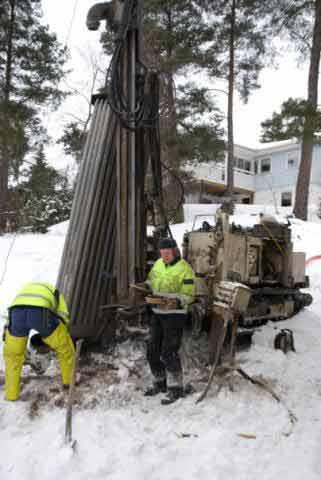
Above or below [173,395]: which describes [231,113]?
above

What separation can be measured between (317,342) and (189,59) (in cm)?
1105

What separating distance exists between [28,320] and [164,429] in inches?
65.9

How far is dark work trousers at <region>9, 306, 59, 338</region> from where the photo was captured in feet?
13.0

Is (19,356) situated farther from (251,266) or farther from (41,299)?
(251,266)

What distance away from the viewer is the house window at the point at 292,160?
25266mm

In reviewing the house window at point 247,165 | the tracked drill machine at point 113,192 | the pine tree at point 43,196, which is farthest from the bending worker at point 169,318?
the house window at point 247,165

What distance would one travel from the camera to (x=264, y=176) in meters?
26.6

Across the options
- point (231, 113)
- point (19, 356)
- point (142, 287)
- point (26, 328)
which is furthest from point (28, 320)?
point (231, 113)

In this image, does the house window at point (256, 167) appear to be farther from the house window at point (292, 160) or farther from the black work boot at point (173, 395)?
the black work boot at point (173, 395)

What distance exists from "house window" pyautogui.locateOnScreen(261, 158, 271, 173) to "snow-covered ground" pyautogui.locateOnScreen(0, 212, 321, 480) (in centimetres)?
2333

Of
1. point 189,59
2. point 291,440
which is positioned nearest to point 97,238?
point 291,440

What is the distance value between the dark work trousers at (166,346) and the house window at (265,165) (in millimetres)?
24282

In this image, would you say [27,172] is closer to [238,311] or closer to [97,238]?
[97,238]

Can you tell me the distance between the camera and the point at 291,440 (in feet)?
11.0
